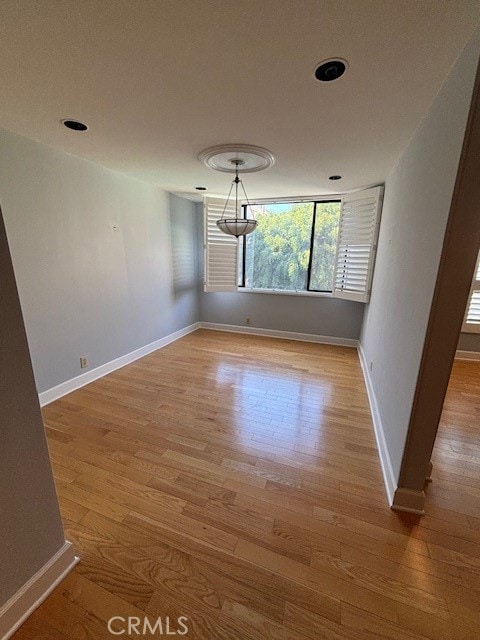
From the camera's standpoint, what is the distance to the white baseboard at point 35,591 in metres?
0.96

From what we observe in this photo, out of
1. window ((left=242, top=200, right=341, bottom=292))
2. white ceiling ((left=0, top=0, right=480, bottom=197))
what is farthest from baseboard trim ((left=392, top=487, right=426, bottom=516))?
window ((left=242, top=200, right=341, bottom=292))

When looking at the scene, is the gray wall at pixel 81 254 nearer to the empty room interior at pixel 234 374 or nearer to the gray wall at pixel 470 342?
the empty room interior at pixel 234 374

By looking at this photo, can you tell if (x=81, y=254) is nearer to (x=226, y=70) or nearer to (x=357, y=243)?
(x=226, y=70)

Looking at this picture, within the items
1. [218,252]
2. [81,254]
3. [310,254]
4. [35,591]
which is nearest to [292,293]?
[310,254]

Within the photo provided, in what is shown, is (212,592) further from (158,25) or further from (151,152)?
(151,152)

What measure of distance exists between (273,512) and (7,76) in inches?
106

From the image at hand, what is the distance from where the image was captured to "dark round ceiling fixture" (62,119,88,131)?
180cm

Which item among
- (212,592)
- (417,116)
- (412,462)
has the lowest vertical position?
(212,592)


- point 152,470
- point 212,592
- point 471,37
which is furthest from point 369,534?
point 471,37

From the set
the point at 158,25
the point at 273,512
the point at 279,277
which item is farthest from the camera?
the point at 279,277

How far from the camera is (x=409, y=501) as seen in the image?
57.3 inches

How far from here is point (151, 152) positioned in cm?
229

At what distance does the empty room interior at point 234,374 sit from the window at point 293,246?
0.98 meters

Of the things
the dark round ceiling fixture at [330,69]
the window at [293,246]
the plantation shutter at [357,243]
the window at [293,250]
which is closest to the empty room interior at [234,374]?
the dark round ceiling fixture at [330,69]
